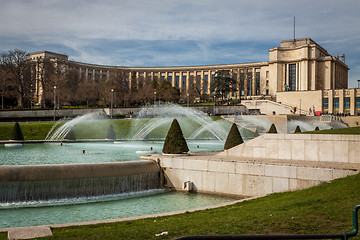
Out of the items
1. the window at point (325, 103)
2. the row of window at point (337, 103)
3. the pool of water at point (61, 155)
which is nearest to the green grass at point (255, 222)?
the pool of water at point (61, 155)

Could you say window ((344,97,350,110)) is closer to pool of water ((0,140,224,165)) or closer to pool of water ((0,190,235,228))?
pool of water ((0,140,224,165))

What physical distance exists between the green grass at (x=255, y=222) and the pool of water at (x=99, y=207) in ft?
9.12

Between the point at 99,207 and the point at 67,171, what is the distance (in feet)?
7.96

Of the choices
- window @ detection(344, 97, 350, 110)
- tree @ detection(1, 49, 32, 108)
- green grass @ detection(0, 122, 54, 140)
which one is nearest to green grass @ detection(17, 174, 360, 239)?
green grass @ detection(0, 122, 54, 140)

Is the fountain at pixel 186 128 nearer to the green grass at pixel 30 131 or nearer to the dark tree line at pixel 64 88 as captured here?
the green grass at pixel 30 131

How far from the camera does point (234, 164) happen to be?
607 inches

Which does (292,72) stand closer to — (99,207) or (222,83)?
(222,83)

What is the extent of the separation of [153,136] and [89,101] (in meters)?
42.8

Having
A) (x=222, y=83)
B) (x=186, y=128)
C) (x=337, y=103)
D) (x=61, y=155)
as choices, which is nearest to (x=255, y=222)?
(x=61, y=155)

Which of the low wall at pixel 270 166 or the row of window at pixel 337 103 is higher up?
the row of window at pixel 337 103

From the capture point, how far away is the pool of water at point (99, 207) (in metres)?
11.4

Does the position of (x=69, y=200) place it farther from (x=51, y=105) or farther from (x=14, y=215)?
(x=51, y=105)

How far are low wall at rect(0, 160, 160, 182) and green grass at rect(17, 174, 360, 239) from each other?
5.76 meters

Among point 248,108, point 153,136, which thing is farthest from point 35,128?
point 248,108
